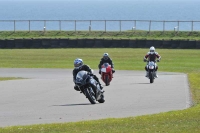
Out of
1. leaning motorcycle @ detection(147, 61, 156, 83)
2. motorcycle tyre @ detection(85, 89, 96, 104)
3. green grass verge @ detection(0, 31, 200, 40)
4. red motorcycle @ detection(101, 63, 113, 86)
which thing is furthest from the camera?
green grass verge @ detection(0, 31, 200, 40)

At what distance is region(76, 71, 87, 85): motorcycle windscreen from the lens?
22.3 meters

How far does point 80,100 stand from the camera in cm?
2425

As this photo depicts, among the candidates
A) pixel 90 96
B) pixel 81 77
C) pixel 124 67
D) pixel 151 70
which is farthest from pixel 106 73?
pixel 124 67

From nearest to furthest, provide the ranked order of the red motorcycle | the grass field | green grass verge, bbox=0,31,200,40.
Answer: the grass field, the red motorcycle, green grass verge, bbox=0,31,200,40

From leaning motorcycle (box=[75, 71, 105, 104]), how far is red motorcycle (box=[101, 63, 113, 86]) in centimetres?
821

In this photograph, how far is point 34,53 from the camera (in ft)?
186

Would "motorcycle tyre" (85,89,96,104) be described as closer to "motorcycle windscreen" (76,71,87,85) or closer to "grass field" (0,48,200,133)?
"motorcycle windscreen" (76,71,87,85)

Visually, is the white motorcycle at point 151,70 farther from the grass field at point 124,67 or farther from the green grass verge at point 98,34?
the green grass verge at point 98,34

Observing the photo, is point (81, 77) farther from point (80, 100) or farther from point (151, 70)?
point (151, 70)

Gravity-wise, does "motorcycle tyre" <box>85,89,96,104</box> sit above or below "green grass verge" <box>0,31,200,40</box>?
above

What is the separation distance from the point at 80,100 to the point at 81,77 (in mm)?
2044

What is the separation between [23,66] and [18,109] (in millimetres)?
25254

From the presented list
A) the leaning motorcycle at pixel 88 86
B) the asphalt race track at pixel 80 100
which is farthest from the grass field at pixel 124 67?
the leaning motorcycle at pixel 88 86

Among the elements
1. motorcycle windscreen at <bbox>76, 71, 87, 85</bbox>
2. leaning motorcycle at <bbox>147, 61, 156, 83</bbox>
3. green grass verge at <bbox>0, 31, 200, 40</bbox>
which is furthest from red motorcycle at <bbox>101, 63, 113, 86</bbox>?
green grass verge at <bbox>0, 31, 200, 40</bbox>
